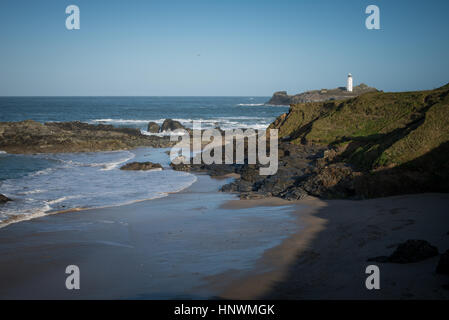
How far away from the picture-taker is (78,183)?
13336 millimetres

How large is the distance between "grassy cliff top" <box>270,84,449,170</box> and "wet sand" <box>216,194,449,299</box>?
1830mm

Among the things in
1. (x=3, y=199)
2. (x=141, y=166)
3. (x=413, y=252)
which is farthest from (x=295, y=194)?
(x=141, y=166)

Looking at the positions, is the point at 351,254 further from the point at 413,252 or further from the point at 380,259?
the point at 413,252

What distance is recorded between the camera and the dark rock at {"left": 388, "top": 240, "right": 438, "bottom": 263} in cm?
458

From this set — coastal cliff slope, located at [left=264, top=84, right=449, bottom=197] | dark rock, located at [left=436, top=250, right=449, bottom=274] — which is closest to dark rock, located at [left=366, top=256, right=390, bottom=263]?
dark rock, located at [left=436, top=250, right=449, bottom=274]

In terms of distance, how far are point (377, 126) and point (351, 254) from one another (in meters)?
9.85

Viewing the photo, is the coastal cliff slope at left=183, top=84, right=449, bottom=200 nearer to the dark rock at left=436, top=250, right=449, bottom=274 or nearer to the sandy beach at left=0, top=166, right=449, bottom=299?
the sandy beach at left=0, top=166, right=449, bottom=299

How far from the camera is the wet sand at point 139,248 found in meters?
5.03

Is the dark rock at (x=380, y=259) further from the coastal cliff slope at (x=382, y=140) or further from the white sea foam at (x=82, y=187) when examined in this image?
the white sea foam at (x=82, y=187)

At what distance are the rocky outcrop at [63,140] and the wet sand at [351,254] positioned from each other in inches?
762

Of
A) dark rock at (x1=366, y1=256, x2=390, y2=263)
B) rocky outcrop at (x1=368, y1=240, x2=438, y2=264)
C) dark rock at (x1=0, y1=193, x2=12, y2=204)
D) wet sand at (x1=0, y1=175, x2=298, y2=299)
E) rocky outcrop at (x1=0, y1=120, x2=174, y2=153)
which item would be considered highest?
rocky outcrop at (x1=0, y1=120, x2=174, y2=153)

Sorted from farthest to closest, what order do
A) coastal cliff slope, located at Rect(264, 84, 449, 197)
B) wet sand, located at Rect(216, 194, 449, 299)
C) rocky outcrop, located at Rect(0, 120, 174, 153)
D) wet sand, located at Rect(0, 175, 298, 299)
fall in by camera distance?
1. rocky outcrop, located at Rect(0, 120, 174, 153)
2. coastal cliff slope, located at Rect(264, 84, 449, 197)
3. wet sand, located at Rect(0, 175, 298, 299)
4. wet sand, located at Rect(216, 194, 449, 299)

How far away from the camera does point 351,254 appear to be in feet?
18.3
